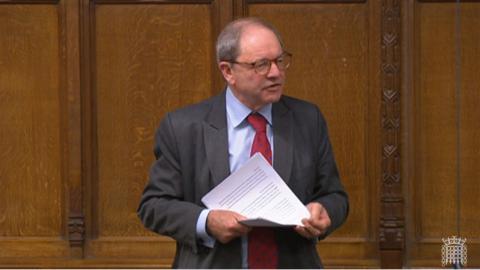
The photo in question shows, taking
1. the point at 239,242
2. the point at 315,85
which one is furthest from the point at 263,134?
the point at 315,85

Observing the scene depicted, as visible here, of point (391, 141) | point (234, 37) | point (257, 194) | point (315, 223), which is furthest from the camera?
point (391, 141)

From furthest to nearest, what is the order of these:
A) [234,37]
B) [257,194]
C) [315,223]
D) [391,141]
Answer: [391,141] → [234,37] → [257,194] → [315,223]

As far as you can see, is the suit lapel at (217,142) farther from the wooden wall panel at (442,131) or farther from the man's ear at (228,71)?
the wooden wall panel at (442,131)

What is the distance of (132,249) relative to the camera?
6.95 metres

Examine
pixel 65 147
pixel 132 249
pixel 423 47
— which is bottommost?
pixel 132 249

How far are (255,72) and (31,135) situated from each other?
9.30 feet

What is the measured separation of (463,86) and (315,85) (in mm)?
762

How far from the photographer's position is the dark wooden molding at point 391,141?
6.81 metres

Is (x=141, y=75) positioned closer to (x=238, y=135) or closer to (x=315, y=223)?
(x=238, y=135)

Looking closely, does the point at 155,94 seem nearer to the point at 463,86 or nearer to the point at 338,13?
the point at 338,13

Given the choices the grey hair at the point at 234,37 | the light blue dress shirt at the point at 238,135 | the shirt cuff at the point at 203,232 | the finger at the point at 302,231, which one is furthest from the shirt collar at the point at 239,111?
the finger at the point at 302,231

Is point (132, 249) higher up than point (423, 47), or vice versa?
point (423, 47)

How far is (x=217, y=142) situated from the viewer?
438cm

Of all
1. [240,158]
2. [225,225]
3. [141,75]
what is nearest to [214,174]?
[240,158]
